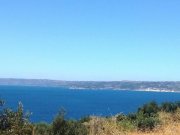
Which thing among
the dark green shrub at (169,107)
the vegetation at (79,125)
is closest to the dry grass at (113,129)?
the vegetation at (79,125)

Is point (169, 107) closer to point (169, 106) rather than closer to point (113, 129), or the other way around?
point (169, 106)

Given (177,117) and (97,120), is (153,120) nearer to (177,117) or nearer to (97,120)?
(177,117)

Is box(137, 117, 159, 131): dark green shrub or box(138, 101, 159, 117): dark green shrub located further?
box(138, 101, 159, 117): dark green shrub

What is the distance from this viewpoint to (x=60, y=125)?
1035cm

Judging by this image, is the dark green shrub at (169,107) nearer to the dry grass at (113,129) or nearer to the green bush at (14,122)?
the dry grass at (113,129)

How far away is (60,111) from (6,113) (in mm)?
3125

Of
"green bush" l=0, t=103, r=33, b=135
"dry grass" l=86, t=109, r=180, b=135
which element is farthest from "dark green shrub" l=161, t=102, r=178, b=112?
"green bush" l=0, t=103, r=33, b=135

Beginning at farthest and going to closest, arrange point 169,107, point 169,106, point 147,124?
point 169,106 → point 169,107 → point 147,124

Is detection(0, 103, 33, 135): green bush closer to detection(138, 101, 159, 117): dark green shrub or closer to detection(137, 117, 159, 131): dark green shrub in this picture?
detection(137, 117, 159, 131): dark green shrub

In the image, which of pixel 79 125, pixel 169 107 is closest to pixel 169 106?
pixel 169 107

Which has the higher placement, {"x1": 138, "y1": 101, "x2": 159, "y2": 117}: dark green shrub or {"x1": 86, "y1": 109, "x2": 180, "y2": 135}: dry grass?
{"x1": 138, "y1": 101, "x2": 159, "y2": 117}: dark green shrub

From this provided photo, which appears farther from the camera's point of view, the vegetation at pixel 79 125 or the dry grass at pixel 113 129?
the dry grass at pixel 113 129

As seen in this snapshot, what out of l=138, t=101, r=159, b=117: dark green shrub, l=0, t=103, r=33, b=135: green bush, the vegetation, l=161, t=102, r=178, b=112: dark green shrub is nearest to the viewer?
l=0, t=103, r=33, b=135: green bush

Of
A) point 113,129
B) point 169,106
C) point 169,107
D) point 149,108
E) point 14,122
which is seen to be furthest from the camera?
point 169,106
